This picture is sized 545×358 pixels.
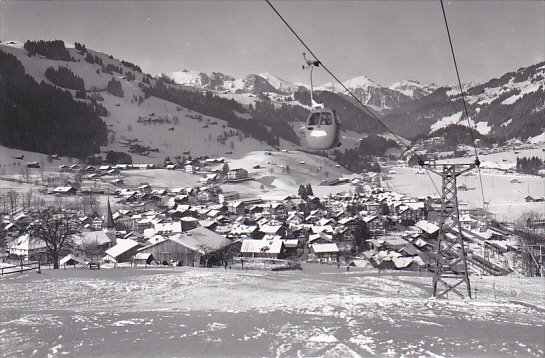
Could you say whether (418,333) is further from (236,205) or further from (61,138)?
(61,138)

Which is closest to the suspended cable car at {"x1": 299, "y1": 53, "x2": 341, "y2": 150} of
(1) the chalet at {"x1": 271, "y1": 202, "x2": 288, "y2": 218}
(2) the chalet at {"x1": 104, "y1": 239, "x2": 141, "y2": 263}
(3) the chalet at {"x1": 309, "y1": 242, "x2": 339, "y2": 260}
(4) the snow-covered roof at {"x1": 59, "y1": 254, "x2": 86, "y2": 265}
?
(4) the snow-covered roof at {"x1": 59, "y1": 254, "x2": 86, "y2": 265}

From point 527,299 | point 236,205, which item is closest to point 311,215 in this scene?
point 236,205

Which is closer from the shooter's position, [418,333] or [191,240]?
[418,333]

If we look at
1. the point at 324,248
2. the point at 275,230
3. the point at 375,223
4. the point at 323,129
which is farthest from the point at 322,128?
the point at 375,223

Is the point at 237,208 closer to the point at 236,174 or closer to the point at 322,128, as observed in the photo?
the point at 236,174

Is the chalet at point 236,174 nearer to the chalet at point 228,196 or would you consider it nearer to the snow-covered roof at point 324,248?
the chalet at point 228,196

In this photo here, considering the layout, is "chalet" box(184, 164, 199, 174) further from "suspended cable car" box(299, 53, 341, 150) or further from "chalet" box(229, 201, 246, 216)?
"suspended cable car" box(299, 53, 341, 150)
